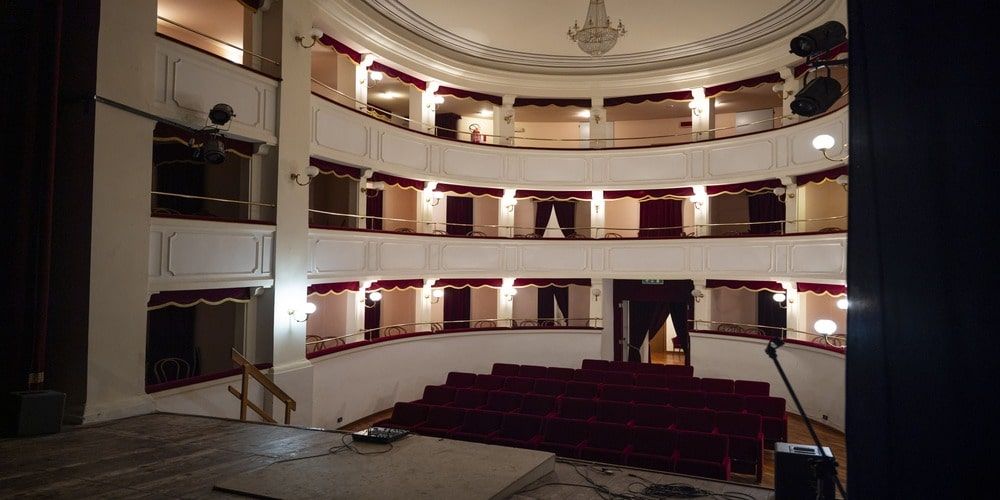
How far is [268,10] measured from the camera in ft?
29.4

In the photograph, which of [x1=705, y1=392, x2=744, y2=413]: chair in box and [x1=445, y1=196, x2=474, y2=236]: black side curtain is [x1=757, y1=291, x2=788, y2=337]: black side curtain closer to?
[x1=705, y1=392, x2=744, y2=413]: chair in box

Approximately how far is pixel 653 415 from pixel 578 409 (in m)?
1.01

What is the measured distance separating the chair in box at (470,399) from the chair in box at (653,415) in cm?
230

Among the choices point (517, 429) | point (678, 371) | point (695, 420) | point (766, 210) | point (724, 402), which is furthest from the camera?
point (766, 210)

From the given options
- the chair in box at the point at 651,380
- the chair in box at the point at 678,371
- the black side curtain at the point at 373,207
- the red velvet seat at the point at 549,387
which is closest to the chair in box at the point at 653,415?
the red velvet seat at the point at 549,387

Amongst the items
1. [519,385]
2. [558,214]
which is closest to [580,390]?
[519,385]

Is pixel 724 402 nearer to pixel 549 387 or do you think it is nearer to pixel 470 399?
pixel 549 387

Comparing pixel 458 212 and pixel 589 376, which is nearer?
pixel 589 376

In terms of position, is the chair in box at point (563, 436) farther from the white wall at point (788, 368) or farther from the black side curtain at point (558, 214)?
the black side curtain at point (558, 214)

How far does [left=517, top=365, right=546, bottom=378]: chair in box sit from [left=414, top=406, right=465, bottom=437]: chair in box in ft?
10.4

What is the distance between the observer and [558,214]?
1625cm

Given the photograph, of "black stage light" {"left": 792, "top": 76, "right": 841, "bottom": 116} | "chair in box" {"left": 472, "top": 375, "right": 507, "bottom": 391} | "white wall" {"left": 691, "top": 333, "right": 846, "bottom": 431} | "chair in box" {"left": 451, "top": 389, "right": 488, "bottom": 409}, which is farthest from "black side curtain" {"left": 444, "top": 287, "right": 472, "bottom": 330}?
"black stage light" {"left": 792, "top": 76, "right": 841, "bottom": 116}

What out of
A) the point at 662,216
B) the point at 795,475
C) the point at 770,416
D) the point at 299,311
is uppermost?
the point at 662,216

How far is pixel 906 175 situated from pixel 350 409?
383 inches
